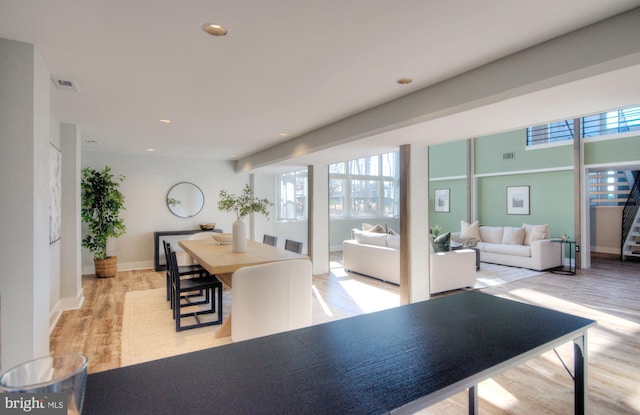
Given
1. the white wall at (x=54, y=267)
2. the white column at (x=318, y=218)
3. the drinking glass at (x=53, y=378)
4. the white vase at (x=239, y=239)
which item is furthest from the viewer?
the white column at (x=318, y=218)

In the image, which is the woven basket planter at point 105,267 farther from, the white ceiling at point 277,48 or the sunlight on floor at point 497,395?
the sunlight on floor at point 497,395

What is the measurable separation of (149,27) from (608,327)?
15.6ft

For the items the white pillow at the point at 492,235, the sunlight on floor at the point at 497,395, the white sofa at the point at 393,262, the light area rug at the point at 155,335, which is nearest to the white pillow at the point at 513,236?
the white pillow at the point at 492,235

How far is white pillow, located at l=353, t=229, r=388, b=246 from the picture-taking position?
5.72m

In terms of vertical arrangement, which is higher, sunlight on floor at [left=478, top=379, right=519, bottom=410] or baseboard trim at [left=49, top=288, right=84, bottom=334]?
baseboard trim at [left=49, top=288, right=84, bottom=334]

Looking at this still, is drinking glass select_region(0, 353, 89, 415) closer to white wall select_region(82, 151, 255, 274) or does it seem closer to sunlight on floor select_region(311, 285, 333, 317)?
Answer: sunlight on floor select_region(311, 285, 333, 317)

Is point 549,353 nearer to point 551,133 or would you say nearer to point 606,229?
point 551,133

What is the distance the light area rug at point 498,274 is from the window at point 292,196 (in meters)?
4.39

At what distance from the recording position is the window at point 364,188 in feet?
30.8

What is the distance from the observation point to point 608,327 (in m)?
3.48

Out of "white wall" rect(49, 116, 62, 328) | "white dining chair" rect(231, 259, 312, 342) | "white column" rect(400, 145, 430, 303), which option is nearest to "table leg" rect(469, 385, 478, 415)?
"white dining chair" rect(231, 259, 312, 342)

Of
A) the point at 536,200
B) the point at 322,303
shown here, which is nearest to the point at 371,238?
the point at 322,303

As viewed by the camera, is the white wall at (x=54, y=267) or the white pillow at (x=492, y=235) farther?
the white pillow at (x=492, y=235)

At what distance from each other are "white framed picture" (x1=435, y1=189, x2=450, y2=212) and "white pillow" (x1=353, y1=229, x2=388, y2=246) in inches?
188
